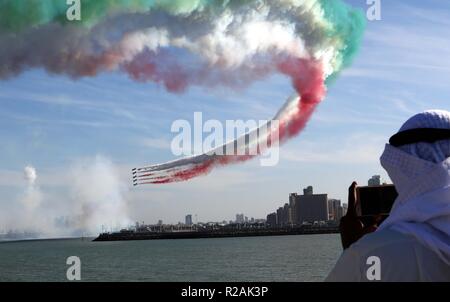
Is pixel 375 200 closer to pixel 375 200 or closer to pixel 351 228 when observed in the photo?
pixel 375 200

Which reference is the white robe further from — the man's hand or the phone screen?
the phone screen

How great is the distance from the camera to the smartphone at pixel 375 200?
4281 millimetres

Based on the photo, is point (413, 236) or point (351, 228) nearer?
point (413, 236)

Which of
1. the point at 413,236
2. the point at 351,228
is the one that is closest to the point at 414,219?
the point at 413,236

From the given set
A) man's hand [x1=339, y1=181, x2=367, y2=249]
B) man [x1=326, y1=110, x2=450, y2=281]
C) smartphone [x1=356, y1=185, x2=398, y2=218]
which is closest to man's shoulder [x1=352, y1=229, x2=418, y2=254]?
man [x1=326, y1=110, x2=450, y2=281]

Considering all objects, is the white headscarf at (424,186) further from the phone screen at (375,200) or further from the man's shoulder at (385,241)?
the phone screen at (375,200)

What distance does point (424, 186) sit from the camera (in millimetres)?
2674

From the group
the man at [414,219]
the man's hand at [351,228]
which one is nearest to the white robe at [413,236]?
the man at [414,219]

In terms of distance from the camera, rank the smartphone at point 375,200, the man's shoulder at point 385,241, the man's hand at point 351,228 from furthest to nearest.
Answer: the smartphone at point 375,200 < the man's hand at point 351,228 < the man's shoulder at point 385,241

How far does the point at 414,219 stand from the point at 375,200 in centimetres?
181

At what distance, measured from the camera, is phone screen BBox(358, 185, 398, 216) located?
430 centimetres

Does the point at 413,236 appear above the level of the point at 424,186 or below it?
below

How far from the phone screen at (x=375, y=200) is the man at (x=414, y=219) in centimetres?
142
